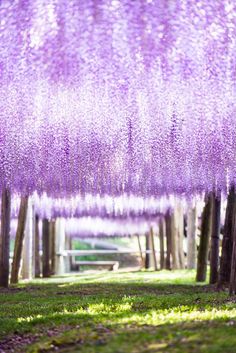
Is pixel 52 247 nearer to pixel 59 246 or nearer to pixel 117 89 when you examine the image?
pixel 59 246

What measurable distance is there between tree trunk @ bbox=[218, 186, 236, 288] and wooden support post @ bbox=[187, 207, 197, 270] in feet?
26.8

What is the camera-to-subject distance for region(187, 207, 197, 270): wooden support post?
19.1 m

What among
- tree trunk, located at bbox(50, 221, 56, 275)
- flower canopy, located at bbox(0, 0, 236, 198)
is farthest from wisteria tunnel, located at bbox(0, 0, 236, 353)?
tree trunk, located at bbox(50, 221, 56, 275)

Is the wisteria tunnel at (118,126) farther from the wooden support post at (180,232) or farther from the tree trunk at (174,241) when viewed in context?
the wooden support post at (180,232)

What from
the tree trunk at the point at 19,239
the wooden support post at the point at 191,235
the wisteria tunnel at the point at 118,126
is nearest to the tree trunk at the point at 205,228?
the wisteria tunnel at the point at 118,126

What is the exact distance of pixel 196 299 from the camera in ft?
28.5

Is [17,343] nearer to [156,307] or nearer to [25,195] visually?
[156,307]

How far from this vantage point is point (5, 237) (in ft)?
40.5

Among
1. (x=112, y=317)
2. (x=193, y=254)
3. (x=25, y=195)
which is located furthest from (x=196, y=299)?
(x=193, y=254)

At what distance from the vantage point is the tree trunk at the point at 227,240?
33.7 feet

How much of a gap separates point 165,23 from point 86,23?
766mm

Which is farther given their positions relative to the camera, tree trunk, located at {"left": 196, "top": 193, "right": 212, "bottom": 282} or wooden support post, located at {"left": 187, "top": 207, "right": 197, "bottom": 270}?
wooden support post, located at {"left": 187, "top": 207, "right": 197, "bottom": 270}

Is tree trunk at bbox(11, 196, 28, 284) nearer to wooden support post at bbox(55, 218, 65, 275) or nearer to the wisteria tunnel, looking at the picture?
the wisteria tunnel

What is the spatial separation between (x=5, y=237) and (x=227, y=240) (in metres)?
4.24
